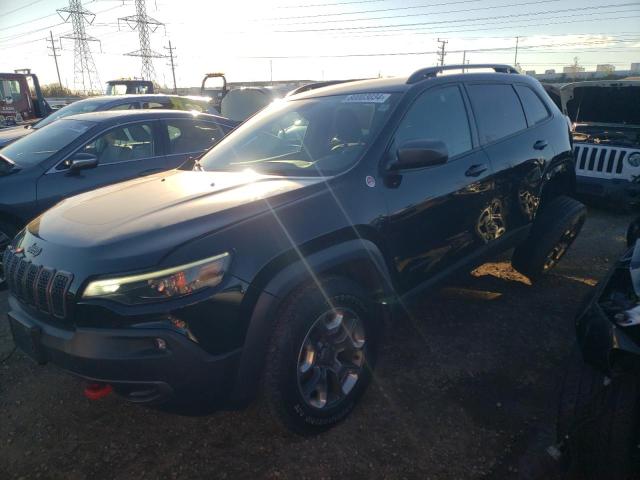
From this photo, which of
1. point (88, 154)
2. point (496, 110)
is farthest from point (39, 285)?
point (496, 110)

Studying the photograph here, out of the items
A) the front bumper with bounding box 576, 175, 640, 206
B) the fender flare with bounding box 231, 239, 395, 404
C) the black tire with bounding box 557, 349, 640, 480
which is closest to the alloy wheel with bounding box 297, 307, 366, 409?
the fender flare with bounding box 231, 239, 395, 404

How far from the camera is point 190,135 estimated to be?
574 centimetres

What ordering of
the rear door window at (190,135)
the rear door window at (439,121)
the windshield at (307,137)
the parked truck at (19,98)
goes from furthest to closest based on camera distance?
the parked truck at (19,98)
the rear door window at (190,135)
the rear door window at (439,121)
the windshield at (307,137)

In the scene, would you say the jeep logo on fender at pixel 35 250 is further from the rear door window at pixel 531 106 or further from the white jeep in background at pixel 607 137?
the white jeep in background at pixel 607 137

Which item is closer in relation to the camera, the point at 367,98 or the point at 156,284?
the point at 156,284

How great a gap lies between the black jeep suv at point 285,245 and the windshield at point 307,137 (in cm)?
2

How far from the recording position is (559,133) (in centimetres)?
416

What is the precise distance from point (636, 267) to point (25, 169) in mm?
5062

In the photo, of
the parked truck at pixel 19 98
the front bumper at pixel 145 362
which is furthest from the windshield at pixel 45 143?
the parked truck at pixel 19 98

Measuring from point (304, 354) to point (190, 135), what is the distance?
4.18 meters

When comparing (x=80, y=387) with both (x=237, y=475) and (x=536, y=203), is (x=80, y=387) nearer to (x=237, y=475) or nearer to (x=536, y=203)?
(x=237, y=475)

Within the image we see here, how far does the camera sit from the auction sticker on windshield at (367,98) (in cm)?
297

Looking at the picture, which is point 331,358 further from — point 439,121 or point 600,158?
point 600,158

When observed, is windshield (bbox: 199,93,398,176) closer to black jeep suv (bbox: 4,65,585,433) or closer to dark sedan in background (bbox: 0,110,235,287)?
black jeep suv (bbox: 4,65,585,433)
